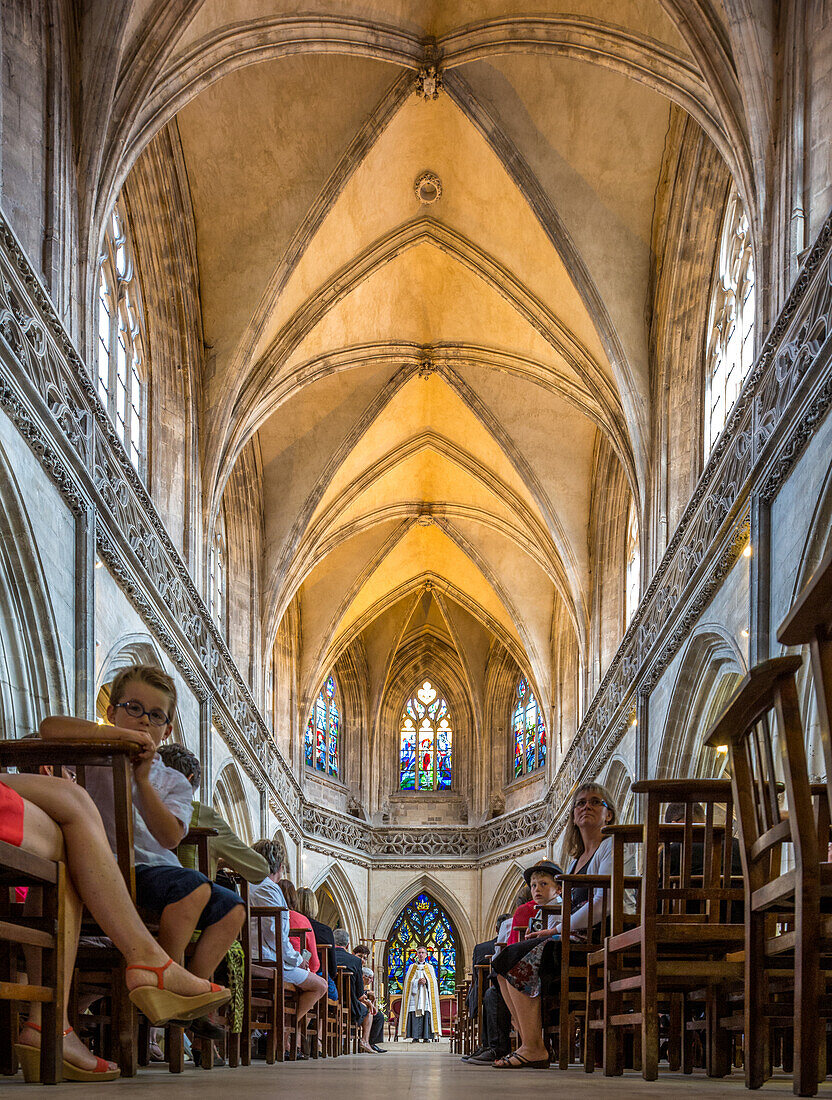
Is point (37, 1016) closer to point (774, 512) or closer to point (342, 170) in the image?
point (774, 512)

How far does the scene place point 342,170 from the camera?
15406 mm

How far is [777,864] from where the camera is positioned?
4223mm

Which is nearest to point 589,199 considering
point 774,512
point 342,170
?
point 342,170

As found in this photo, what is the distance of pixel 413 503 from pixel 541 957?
1736 centimetres

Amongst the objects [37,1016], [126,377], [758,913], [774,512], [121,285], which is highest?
[121,285]

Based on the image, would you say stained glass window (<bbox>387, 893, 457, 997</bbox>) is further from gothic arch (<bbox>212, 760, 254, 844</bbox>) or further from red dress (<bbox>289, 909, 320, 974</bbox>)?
red dress (<bbox>289, 909, 320, 974</bbox>)

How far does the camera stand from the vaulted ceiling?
13.1m

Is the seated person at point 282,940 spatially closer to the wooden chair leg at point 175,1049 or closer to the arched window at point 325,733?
the wooden chair leg at point 175,1049

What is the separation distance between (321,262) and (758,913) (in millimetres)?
13777

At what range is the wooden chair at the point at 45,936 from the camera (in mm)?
3230

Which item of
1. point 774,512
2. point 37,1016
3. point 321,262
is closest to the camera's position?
point 37,1016

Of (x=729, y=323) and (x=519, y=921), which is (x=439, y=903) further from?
(x=519, y=921)

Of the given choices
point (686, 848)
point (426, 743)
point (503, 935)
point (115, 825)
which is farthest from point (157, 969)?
point (426, 743)

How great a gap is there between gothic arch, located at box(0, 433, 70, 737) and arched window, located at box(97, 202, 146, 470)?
11.6ft
